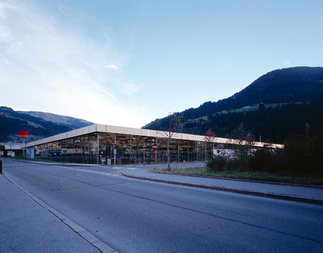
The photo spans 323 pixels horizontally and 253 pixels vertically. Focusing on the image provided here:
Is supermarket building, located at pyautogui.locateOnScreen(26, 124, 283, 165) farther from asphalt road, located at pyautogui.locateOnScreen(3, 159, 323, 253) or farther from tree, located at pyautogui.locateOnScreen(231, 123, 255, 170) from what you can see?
asphalt road, located at pyautogui.locateOnScreen(3, 159, 323, 253)

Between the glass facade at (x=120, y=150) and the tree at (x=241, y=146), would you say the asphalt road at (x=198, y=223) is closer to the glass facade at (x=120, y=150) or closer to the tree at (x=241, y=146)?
the tree at (x=241, y=146)

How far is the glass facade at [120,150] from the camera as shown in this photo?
36562 millimetres

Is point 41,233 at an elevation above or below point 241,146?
below

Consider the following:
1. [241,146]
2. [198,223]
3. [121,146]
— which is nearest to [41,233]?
[198,223]

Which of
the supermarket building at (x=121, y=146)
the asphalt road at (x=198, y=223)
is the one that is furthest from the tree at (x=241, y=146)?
the supermarket building at (x=121, y=146)

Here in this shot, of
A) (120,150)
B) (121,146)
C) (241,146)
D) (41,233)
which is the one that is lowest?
(41,233)

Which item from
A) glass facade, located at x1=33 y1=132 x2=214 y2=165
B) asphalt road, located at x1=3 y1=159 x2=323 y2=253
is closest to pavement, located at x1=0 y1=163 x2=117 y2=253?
asphalt road, located at x1=3 y1=159 x2=323 y2=253

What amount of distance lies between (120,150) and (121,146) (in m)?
2.64

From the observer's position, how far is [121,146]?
43.0 meters

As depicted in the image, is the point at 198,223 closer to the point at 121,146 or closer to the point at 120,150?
the point at 120,150

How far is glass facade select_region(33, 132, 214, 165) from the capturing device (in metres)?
36.6

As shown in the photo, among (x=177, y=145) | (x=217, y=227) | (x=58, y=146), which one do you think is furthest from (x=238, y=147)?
(x=58, y=146)

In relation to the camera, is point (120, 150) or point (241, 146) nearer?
point (241, 146)

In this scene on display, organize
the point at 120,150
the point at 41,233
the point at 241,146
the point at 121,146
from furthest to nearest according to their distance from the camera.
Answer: the point at 121,146
the point at 120,150
the point at 241,146
the point at 41,233
